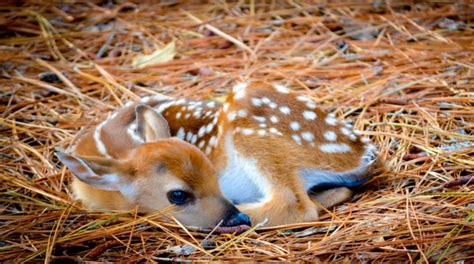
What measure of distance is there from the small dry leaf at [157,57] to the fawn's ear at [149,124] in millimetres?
1647

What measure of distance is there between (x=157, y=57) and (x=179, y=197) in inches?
93.0

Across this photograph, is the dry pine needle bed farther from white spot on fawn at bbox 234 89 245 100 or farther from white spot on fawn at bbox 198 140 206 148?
white spot on fawn at bbox 234 89 245 100

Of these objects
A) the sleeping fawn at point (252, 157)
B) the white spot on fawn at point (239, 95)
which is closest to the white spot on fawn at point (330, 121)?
the sleeping fawn at point (252, 157)

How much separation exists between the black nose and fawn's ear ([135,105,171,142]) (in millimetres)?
727

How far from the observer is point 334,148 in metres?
4.04

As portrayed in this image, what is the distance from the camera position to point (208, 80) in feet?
17.8

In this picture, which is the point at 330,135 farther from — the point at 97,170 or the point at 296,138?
the point at 97,170

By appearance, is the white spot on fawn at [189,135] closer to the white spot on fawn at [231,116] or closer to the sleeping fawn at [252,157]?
the sleeping fawn at [252,157]

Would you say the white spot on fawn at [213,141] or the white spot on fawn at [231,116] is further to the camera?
the white spot on fawn at [213,141]

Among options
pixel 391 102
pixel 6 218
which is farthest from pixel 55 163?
pixel 391 102

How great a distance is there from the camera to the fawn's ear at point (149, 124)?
Result: 161 inches

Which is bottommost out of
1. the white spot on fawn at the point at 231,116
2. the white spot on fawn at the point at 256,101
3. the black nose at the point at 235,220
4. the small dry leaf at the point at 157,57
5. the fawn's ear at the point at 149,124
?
the small dry leaf at the point at 157,57

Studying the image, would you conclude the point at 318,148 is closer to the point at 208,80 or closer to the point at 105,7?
the point at 208,80

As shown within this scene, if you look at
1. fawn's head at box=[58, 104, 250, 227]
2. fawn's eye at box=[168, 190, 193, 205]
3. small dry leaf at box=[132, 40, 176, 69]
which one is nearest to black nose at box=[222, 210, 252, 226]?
fawn's head at box=[58, 104, 250, 227]
